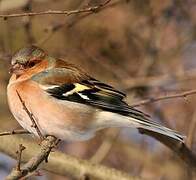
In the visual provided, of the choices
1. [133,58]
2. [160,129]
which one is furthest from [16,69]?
[133,58]

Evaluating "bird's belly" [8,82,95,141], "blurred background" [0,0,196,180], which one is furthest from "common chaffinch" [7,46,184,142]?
"blurred background" [0,0,196,180]

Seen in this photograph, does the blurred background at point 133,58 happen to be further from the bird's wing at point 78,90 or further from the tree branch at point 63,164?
the tree branch at point 63,164

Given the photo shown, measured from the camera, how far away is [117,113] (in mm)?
4508

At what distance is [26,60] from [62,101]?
1.25 ft

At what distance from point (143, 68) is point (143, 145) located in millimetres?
778

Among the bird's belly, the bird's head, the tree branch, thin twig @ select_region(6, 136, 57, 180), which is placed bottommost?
thin twig @ select_region(6, 136, 57, 180)

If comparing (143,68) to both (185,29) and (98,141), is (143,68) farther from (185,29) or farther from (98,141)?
(98,141)

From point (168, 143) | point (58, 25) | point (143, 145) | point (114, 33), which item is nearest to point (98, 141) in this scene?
point (143, 145)

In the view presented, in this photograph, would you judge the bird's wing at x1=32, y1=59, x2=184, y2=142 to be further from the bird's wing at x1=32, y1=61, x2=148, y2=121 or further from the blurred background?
the blurred background

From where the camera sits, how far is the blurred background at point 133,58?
6113 mm

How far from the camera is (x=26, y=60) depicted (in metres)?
4.56

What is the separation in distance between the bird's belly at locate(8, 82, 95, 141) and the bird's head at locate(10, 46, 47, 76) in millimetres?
A: 145

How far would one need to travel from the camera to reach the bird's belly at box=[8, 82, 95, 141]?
14.5ft

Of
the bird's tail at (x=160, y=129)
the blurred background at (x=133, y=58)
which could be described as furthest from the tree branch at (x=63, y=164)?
the blurred background at (x=133, y=58)
